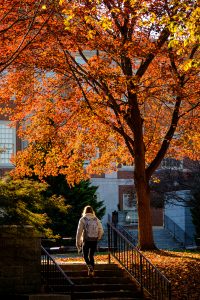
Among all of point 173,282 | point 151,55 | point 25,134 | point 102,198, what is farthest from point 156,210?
point 173,282

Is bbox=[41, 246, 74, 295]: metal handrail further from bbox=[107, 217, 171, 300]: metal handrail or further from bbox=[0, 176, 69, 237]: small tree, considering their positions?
bbox=[107, 217, 171, 300]: metal handrail

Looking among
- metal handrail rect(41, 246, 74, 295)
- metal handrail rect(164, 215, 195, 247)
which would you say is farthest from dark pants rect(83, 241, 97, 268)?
metal handrail rect(164, 215, 195, 247)

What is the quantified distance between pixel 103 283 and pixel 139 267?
103 centimetres

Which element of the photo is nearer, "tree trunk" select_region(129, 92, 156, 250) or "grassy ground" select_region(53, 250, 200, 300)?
"grassy ground" select_region(53, 250, 200, 300)

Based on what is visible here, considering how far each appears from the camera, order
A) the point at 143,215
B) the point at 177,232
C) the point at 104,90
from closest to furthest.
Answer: the point at 104,90 < the point at 143,215 < the point at 177,232

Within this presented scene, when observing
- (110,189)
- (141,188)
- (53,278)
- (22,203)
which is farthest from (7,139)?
(53,278)

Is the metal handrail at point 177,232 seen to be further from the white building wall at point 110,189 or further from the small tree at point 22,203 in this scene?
the small tree at point 22,203

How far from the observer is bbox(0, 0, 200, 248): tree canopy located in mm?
20422

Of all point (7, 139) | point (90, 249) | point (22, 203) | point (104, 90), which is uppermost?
point (7, 139)

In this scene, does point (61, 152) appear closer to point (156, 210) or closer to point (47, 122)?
point (47, 122)

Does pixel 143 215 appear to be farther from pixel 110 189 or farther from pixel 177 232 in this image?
pixel 110 189

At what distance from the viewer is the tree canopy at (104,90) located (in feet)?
67.0

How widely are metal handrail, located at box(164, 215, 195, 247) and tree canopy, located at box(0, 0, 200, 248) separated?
59.1 feet

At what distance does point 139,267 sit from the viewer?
60.8 feet
